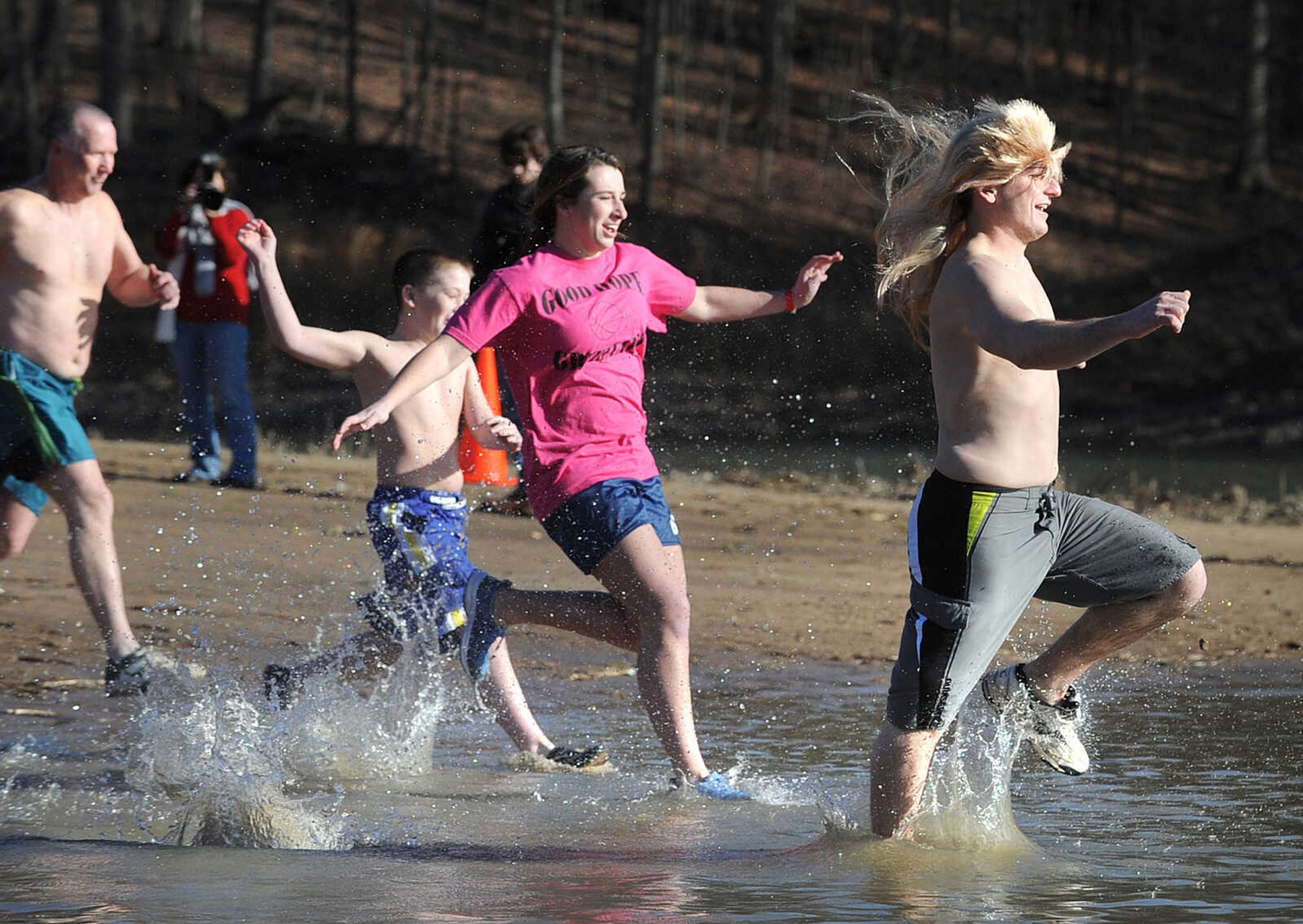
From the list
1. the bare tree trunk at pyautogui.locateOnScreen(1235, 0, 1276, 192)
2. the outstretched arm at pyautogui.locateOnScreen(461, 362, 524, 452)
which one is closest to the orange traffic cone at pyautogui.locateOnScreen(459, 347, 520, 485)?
the outstretched arm at pyautogui.locateOnScreen(461, 362, 524, 452)

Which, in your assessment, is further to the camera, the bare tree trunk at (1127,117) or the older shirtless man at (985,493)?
the bare tree trunk at (1127,117)

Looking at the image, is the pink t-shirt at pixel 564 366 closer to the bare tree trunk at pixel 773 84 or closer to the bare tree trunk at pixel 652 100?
the bare tree trunk at pixel 652 100

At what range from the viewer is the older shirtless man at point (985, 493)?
425 centimetres

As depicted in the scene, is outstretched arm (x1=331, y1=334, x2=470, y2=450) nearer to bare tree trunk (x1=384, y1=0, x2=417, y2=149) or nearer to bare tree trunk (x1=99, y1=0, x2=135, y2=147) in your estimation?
bare tree trunk (x1=99, y1=0, x2=135, y2=147)

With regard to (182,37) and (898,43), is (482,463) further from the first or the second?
(182,37)

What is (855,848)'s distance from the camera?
4.52m

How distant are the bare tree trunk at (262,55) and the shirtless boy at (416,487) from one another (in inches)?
1045

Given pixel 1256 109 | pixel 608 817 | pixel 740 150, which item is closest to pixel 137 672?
pixel 608 817

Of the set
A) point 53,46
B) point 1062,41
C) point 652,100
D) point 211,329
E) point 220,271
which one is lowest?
point 211,329

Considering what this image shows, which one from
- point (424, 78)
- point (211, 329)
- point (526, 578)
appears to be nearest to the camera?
point (526, 578)

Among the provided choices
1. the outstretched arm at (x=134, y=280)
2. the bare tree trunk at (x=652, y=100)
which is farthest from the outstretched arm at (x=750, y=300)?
the bare tree trunk at (x=652, y=100)

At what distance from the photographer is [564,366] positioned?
5.20 m

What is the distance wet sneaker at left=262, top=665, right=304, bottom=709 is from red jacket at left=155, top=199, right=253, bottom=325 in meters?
5.31

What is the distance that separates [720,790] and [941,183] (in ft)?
5.87
